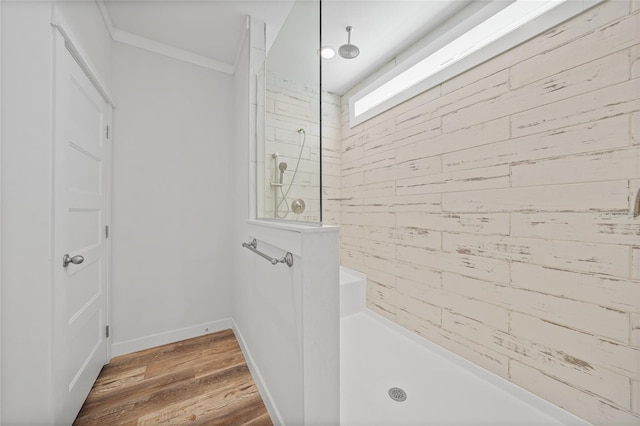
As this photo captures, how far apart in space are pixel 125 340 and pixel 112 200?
1.09 meters

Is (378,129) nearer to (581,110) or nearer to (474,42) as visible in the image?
(474,42)

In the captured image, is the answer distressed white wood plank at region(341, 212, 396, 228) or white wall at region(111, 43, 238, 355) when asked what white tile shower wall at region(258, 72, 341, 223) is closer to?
white wall at region(111, 43, 238, 355)

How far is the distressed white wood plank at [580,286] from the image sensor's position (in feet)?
3.48

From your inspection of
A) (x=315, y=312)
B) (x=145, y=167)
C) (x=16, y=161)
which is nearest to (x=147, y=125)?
(x=145, y=167)

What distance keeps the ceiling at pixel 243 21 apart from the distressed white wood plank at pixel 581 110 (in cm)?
93

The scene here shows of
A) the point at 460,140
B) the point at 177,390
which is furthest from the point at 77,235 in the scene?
the point at 460,140

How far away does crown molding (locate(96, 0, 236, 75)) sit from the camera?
1.81 meters

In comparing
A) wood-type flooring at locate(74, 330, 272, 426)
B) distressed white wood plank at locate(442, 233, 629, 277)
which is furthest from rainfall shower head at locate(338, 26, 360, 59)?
wood-type flooring at locate(74, 330, 272, 426)

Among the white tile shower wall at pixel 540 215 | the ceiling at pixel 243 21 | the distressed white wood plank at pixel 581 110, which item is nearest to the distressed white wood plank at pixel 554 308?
the white tile shower wall at pixel 540 215

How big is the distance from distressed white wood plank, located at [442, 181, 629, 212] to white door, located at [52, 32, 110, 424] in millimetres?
2200

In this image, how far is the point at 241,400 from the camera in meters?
1.46

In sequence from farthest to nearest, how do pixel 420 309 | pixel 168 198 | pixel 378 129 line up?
pixel 378 129 → pixel 168 198 → pixel 420 309

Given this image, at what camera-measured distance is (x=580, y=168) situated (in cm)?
118

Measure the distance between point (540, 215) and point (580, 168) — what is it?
0.89 ft
